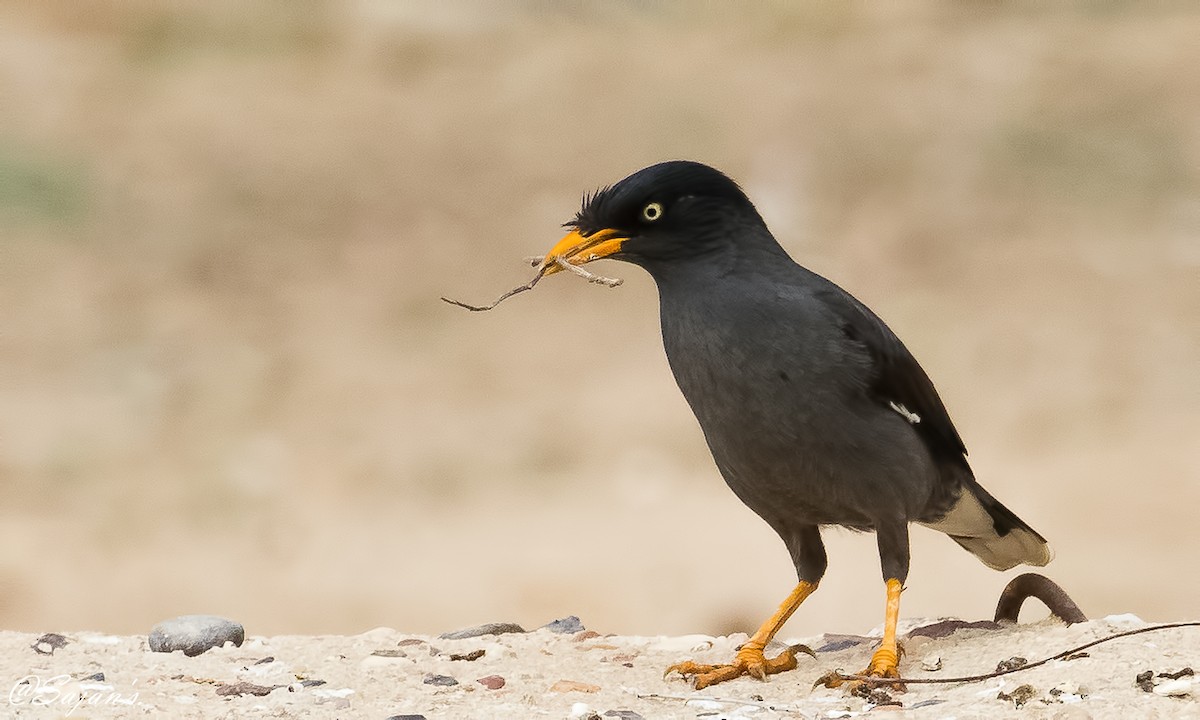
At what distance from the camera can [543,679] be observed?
482cm

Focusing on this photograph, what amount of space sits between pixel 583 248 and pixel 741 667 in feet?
5.34

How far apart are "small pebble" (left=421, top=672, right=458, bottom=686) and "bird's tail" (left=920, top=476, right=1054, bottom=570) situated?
2.04 metres

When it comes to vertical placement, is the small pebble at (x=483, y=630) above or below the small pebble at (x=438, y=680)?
above

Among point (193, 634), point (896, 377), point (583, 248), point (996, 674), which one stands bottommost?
point (996, 674)

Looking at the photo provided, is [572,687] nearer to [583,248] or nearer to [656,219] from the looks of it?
[583,248]

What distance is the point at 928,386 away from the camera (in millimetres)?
5371

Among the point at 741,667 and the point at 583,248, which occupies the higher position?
the point at 583,248

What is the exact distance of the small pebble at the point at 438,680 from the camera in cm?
473

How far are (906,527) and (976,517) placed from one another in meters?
0.68

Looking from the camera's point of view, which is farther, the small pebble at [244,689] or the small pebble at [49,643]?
the small pebble at [49,643]

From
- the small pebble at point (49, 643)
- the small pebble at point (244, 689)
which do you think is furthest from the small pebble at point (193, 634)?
the small pebble at point (244, 689)

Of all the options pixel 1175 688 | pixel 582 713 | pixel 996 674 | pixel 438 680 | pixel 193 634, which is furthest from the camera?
pixel 193 634

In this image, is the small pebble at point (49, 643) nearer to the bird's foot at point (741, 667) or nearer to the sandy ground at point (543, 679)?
the sandy ground at point (543, 679)

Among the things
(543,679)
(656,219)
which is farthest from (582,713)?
(656,219)
